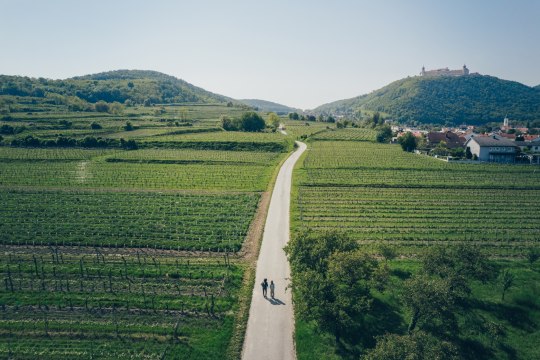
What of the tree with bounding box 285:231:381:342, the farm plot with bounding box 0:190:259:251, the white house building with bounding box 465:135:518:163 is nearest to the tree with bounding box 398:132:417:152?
the white house building with bounding box 465:135:518:163

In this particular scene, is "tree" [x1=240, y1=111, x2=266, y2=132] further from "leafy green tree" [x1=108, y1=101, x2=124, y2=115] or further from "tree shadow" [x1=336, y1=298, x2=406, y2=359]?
"tree shadow" [x1=336, y1=298, x2=406, y2=359]

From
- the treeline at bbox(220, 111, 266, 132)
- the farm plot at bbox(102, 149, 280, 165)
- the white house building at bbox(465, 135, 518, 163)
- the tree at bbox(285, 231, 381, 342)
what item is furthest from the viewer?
the treeline at bbox(220, 111, 266, 132)

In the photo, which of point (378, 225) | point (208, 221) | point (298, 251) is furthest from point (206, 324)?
point (378, 225)

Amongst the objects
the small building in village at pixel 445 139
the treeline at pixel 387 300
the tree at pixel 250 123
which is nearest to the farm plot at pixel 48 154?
the tree at pixel 250 123

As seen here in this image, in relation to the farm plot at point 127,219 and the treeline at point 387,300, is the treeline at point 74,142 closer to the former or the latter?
the farm plot at point 127,219

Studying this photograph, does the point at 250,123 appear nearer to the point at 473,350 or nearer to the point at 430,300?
the point at 430,300

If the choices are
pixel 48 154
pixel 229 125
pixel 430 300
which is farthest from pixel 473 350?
A: pixel 229 125
